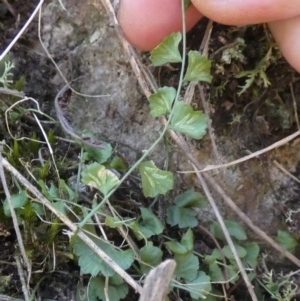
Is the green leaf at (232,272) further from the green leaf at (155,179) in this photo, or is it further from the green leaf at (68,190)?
the green leaf at (68,190)

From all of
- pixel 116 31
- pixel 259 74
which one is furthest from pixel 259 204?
pixel 116 31

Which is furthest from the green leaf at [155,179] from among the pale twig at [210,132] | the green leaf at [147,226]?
the pale twig at [210,132]

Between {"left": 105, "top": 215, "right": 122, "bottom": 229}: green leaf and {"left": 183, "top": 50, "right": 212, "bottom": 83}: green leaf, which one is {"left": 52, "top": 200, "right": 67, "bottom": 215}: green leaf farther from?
{"left": 183, "top": 50, "right": 212, "bottom": 83}: green leaf

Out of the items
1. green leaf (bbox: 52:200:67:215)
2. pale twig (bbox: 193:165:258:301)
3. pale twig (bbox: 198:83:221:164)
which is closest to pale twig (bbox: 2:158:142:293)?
green leaf (bbox: 52:200:67:215)

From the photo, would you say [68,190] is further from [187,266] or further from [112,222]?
[187,266]

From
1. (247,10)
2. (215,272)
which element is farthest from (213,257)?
(247,10)
